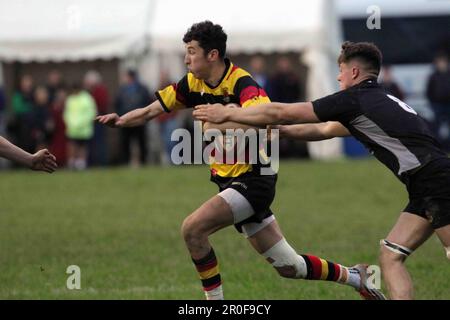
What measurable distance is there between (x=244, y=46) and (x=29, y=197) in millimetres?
7783

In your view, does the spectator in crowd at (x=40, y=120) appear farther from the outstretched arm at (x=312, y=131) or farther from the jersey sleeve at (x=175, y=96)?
the outstretched arm at (x=312, y=131)

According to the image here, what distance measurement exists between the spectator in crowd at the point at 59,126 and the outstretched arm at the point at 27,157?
1587cm

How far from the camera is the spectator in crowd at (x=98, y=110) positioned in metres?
24.2

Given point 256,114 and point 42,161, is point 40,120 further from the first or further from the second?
point 256,114

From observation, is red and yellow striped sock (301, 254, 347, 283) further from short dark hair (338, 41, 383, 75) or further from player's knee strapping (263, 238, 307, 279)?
short dark hair (338, 41, 383, 75)

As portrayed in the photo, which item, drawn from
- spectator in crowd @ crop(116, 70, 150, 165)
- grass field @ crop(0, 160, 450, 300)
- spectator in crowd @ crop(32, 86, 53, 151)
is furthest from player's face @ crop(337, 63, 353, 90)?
spectator in crowd @ crop(32, 86, 53, 151)

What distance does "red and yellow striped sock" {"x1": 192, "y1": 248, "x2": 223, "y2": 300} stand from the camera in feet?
26.3

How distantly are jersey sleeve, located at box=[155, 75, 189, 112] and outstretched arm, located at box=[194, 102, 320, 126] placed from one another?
121cm

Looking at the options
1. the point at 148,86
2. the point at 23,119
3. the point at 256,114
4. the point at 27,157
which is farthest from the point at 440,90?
the point at 256,114

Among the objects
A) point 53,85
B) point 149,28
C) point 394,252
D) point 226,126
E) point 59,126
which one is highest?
point 149,28

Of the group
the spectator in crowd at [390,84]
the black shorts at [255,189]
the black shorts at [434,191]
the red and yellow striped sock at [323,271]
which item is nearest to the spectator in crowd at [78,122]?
the spectator in crowd at [390,84]

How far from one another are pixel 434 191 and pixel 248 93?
165cm

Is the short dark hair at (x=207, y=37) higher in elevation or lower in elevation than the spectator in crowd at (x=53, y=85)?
higher

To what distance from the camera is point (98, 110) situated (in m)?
24.2
